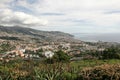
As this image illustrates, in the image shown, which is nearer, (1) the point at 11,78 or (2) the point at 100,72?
(2) the point at 100,72

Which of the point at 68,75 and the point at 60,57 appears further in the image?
the point at 60,57

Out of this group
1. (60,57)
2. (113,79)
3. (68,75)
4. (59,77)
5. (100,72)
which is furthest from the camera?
(60,57)

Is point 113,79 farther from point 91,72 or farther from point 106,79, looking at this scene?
point 91,72

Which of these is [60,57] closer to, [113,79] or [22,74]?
[22,74]

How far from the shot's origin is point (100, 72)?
16922 mm

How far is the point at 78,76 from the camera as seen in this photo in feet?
60.5

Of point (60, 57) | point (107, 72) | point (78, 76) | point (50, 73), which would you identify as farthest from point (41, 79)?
point (60, 57)

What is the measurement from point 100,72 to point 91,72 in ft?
2.80

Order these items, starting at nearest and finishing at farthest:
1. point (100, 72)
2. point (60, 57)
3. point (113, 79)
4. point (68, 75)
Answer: point (113, 79)
point (100, 72)
point (68, 75)
point (60, 57)

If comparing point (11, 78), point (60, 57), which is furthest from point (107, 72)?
point (60, 57)

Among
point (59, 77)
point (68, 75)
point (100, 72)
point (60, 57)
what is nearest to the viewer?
point (100, 72)

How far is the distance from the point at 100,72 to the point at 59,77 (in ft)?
10.1

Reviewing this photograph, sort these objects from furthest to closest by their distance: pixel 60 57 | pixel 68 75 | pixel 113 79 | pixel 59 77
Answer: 1. pixel 60 57
2. pixel 68 75
3. pixel 59 77
4. pixel 113 79

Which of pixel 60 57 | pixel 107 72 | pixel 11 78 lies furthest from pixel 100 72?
pixel 60 57
